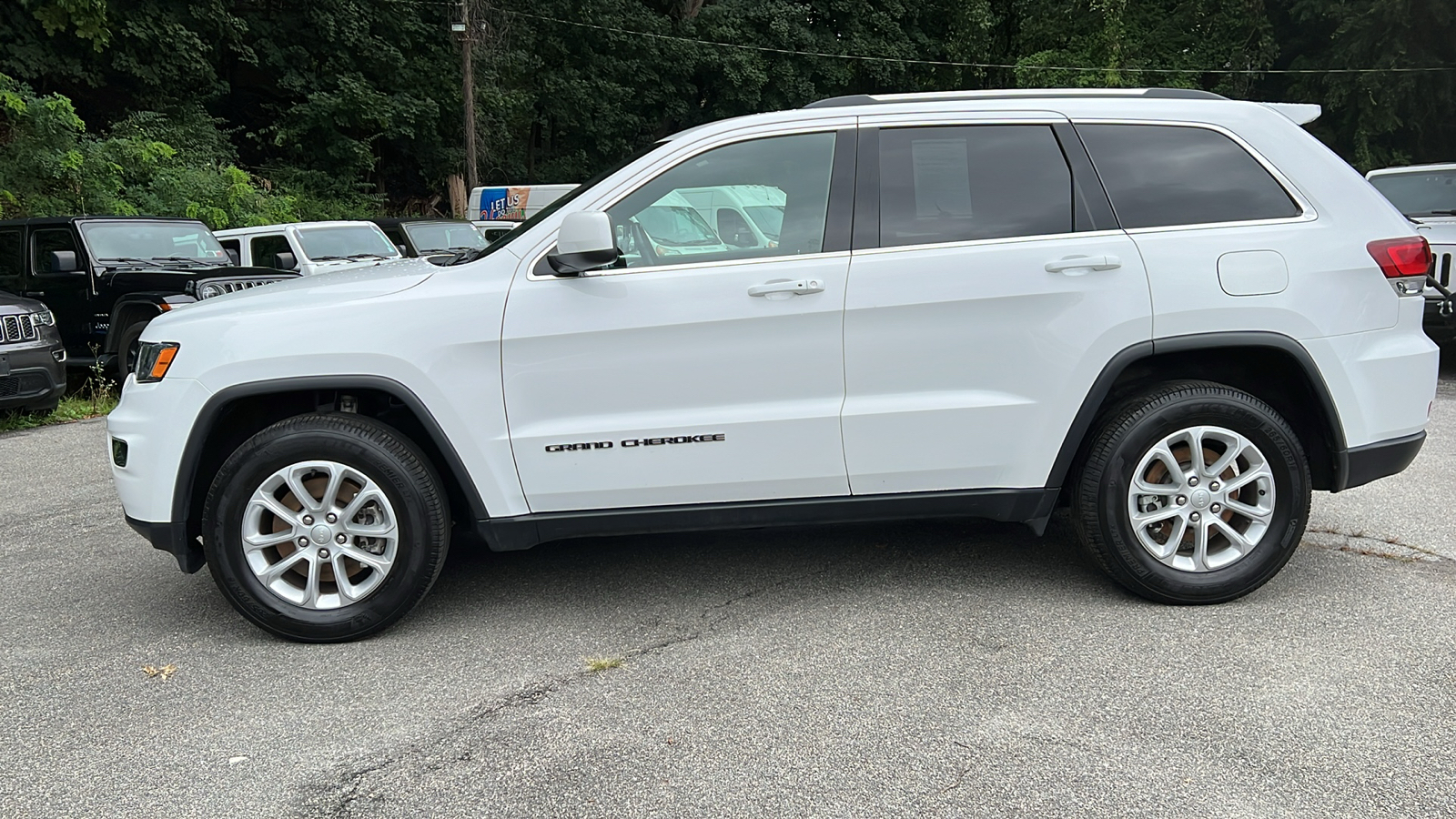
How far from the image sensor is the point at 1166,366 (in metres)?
4.03

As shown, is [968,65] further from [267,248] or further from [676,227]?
[676,227]

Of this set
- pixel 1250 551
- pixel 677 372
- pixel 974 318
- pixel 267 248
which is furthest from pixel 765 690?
pixel 267 248

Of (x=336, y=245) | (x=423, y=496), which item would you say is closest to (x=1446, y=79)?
(x=336, y=245)

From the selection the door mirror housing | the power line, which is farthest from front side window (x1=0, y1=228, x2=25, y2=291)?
the power line

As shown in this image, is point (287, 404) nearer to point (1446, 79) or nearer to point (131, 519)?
point (131, 519)

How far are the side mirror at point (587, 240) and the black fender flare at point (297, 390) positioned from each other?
2.40 feet

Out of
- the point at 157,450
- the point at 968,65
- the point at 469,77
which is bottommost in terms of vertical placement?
the point at 157,450

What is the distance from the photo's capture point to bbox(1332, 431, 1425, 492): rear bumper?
3.92m

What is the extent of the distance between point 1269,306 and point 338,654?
11.4ft

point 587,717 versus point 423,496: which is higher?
point 423,496

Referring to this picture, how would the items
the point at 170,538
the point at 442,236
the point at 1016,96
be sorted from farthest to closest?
1. the point at 442,236
2. the point at 1016,96
3. the point at 170,538

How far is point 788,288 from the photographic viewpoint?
12.3ft

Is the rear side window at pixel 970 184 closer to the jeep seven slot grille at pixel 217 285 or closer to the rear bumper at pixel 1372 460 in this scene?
the rear bumper at pixel 1372 460

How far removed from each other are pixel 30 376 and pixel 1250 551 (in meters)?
8.51
